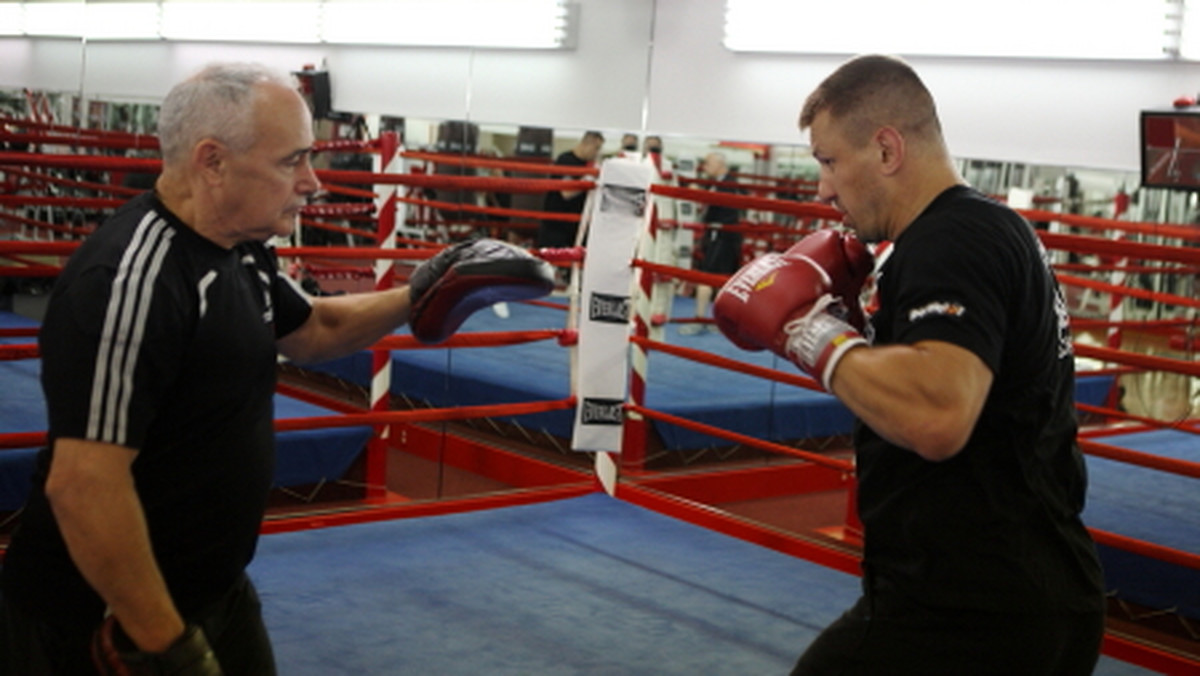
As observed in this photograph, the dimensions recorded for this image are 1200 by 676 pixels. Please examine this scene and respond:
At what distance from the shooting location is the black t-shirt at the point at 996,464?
1.36 meters

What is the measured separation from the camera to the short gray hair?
1.40 m

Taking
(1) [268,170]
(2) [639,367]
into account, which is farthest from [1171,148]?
(1) [268,170]

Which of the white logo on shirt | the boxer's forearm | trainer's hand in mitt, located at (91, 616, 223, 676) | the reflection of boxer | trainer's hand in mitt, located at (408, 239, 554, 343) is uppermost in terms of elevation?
the reflection of boxer

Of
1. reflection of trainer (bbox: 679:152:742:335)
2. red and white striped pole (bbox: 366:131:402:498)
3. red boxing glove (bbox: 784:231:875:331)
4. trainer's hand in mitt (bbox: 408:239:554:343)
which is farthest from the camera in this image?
reflection of trainer (bbox: 679:152:742:335)

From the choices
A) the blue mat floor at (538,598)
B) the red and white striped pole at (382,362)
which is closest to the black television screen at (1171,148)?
the blue mat floor at (538,598)

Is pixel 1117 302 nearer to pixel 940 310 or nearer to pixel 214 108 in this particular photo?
pixel 940 310

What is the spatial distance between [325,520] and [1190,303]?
3.16 metres

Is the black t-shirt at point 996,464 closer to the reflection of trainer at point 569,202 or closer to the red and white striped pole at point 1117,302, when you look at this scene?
the red and white striped pole at point 1117,302

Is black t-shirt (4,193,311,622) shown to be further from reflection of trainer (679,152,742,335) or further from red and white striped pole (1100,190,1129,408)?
reflection of trainer (679,152,742,335)

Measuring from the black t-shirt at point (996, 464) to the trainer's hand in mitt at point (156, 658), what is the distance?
0.79 m

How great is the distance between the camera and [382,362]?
3871mm

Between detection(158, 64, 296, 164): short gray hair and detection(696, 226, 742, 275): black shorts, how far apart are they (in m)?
5.01

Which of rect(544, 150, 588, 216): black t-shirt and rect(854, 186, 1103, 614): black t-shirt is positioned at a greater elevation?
rect(544, 150, 588, 216): black t-shirt

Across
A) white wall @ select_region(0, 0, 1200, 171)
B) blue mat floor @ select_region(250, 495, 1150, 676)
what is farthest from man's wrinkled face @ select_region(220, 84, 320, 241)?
white wall @ select_region(0, 0, 1200, 171)
